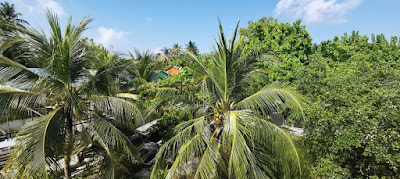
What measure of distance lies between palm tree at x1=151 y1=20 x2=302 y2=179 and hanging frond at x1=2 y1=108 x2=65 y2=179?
216 cm

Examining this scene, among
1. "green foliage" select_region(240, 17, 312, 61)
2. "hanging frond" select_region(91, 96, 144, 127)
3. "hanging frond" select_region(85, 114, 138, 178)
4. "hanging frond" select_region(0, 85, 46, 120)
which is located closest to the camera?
"hanging frond" select_region(0, 85, 46, 120)

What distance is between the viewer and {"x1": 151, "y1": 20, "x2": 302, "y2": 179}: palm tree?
404 centimetres

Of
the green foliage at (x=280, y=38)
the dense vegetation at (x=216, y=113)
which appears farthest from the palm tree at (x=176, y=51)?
the green foliage at (x=280, y=38)

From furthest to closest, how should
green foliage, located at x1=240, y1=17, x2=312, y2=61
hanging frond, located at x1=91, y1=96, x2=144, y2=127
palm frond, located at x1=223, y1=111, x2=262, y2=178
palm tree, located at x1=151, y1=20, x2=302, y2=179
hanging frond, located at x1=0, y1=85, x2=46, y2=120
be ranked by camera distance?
green foliage, located at x1=240, y1=17, x2=312, y2=61 < hanging frond, located at x1=91, y1=96, x2=144, y2=127 < hanging frond, located at x1=0, y1=85, x2=46, y2=120 < palm tree, located at x1=151, y1=20, x2=302, y2=179 < palm frond, located at x1=223, y1=111, x2=262, y2=178

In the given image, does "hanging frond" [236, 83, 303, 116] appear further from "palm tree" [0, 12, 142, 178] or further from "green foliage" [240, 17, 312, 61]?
"green foliage" [240, 17, 312, 61]

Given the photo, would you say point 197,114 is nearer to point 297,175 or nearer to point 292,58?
point 297,175

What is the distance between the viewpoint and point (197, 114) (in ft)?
18.4

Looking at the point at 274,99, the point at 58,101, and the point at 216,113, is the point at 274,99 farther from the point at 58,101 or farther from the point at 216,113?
the point at 58,101

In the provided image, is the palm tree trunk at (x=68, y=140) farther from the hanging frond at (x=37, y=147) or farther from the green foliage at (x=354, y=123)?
the green foliage at (x=354, y=123)

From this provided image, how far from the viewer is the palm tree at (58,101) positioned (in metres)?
4.07

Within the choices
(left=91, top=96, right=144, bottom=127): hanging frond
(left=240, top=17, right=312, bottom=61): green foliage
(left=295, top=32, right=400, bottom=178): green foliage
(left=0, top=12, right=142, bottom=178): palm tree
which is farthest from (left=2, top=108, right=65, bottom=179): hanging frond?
(left=240, top=17, right=312, bottom=61): green foliage

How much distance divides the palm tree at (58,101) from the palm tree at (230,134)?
1.50 metres

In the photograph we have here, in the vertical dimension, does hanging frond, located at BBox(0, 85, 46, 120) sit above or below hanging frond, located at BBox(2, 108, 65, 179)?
above

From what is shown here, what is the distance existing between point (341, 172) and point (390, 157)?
98 cm
